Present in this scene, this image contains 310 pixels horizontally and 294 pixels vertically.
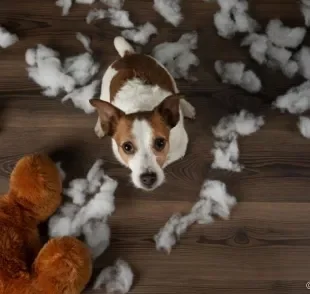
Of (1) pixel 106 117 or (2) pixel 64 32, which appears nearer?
(1) pixel 106 117

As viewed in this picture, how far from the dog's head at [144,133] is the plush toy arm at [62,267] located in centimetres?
26

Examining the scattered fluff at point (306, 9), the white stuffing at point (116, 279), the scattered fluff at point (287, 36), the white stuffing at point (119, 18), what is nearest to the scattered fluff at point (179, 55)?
the white stuffing at point (119, 18)

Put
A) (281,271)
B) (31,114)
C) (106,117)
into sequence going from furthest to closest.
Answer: (31,114) < (281,271) < (106,117)

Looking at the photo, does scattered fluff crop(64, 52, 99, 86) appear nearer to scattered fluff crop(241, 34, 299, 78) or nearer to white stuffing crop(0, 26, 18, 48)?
white stuffing crop(0, 26, 18, 48)

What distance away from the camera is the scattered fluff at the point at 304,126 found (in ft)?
5.62

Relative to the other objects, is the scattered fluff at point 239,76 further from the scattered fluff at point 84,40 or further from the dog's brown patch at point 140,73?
the scattered fluff at point 84,40

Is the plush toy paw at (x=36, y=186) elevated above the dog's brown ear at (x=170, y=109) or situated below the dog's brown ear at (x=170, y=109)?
below

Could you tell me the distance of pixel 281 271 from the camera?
1.61 m

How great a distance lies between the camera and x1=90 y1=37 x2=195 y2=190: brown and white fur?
4.58ft

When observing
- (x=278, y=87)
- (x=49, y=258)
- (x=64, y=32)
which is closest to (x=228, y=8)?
(x=278, y=87)

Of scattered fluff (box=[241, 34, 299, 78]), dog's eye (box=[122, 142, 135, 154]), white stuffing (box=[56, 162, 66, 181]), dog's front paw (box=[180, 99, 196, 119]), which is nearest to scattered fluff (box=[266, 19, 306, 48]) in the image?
scattered fluff (box=[241, 34, 299, 78])

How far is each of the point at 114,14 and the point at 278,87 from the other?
1.98 feet

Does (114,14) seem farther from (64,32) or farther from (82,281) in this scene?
(82,281)

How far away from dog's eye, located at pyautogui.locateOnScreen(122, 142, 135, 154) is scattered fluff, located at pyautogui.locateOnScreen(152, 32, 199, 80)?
17.6 inches
